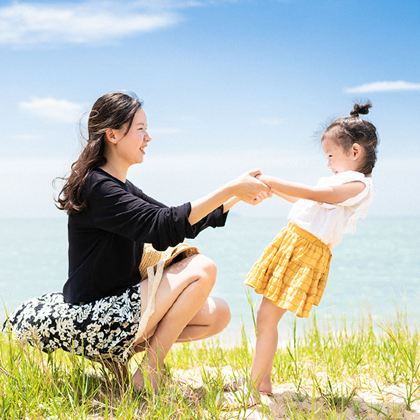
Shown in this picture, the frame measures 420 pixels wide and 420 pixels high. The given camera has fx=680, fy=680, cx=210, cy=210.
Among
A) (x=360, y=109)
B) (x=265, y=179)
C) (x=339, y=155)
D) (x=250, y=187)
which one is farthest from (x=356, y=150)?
(x=250, y=187)

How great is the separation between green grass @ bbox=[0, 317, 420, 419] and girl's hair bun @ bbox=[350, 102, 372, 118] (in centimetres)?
120

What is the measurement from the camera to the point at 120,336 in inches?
123

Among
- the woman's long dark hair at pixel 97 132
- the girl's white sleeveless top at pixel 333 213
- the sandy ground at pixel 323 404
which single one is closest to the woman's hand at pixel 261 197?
the girl's white sleeveless top at pixel 333 213

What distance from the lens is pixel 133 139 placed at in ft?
10.6

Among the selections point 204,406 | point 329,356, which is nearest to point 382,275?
point 329,356

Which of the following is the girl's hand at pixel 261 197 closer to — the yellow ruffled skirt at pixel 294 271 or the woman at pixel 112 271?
the woman at pixel 112 271

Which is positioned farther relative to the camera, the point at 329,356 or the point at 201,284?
the point at 329,356

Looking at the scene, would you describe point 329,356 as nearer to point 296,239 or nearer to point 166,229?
point 296,239

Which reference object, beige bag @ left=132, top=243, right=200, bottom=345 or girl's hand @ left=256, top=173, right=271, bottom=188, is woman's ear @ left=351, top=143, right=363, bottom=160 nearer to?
girl's hand @ left=256, top=173, right=271, bottom=188

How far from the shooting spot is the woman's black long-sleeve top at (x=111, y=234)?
2.95m

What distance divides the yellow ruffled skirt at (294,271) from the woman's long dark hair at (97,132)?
922 mm

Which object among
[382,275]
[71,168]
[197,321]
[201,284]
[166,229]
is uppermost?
[71,168]

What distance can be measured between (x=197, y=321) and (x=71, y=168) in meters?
0.99

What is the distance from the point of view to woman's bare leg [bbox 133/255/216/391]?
3162mm
